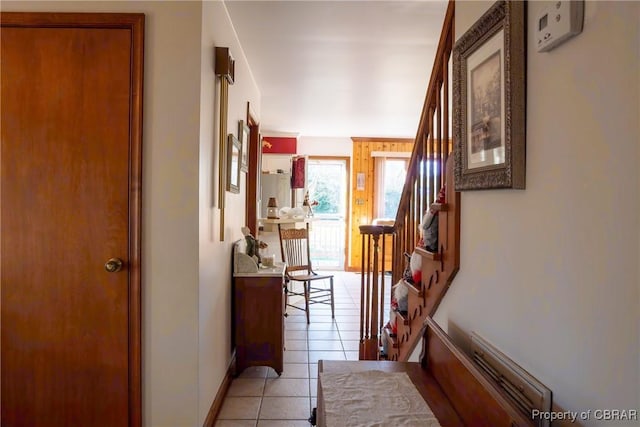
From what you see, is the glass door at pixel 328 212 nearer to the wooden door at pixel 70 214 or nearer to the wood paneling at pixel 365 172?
the wood paneling at pixel 365 172

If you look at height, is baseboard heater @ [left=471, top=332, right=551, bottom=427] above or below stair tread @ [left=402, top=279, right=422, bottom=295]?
below

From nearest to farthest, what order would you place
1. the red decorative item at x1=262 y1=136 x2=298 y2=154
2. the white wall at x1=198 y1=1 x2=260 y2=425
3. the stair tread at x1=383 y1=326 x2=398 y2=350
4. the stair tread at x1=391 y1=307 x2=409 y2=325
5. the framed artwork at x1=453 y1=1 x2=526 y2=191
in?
1. the framed artwork at x1=453 y1=1 x2=526 y2=191
2. the white wall at x1=198 y1=1 x2=260 y2=425
3. the stair tread at x1=391 y1=307 x2=409 y2=325
4. the stair tread at x1=383 y1=326 x2=398 y2=350
5. the red decorative item at x1=262 y1=136 x2=298 y2=154

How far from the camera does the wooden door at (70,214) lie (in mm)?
1706

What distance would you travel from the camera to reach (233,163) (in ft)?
8.00

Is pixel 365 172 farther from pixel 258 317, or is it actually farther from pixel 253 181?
pixel 258 317

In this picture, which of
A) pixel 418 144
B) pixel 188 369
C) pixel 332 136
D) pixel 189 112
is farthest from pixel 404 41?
pixel 332 136

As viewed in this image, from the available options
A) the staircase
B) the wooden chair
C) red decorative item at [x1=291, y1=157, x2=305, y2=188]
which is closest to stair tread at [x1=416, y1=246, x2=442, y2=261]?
the staircase

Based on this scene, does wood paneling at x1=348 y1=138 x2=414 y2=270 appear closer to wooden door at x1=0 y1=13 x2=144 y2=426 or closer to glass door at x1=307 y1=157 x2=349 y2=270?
glass door at x1=307 y1=157 x2=349 y2=270

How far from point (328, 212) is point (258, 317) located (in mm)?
4435

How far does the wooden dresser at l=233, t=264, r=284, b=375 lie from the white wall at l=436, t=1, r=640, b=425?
1.68 metres

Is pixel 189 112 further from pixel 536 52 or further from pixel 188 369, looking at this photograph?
pixel 536 52

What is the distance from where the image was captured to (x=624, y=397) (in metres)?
0.68

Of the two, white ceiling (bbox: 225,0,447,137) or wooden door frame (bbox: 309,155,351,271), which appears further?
wooden door frame (bbox: 309,155,351,271)

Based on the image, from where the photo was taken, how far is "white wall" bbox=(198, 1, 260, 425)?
6.01 ft
